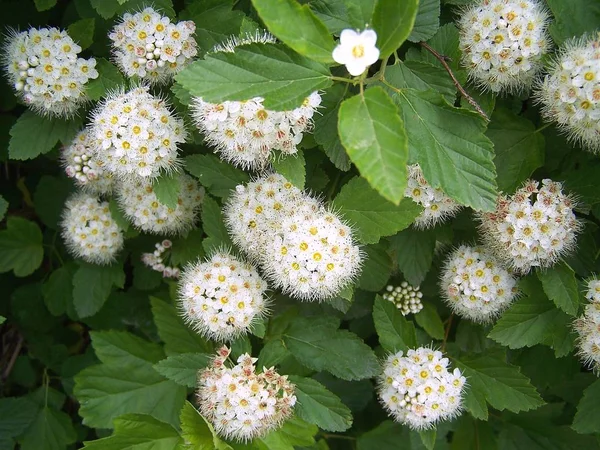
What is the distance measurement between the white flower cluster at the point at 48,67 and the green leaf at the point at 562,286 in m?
2.16

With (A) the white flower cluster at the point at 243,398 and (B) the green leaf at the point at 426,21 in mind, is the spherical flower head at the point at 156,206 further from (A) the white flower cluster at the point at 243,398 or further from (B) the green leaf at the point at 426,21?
(B) the green leaf at the point at 426,21

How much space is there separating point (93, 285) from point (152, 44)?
142 cm

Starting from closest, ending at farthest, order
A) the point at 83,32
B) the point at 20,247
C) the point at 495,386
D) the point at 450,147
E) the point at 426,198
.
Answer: the point at 450,147, the point at 426,198, the point at 83,32, the point at 495,386, the point at 20,247

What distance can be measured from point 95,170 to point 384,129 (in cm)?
169

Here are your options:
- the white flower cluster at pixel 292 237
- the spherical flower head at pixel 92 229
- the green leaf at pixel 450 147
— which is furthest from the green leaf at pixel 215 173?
the green leaf at pixel 450 147

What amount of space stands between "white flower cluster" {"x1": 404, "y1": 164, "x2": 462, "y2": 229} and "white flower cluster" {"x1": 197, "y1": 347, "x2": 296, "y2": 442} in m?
0.95

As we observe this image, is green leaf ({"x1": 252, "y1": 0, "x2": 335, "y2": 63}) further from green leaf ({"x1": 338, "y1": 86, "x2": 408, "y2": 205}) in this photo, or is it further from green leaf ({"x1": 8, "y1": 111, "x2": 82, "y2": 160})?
green leaf ({"x1": 8, "y1": 111, "x2": 82, "y2": 160})

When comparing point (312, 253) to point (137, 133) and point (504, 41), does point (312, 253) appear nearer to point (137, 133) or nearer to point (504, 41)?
point (137, 133)

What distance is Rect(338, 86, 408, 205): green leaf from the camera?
1.50 metres

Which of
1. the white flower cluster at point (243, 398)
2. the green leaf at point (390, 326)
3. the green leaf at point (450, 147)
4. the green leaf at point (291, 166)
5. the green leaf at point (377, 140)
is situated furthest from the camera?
the green leaf at point (390, 326)

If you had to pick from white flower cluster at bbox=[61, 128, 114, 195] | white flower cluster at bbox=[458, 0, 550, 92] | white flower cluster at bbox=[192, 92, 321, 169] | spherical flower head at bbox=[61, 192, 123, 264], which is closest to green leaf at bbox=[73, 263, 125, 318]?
spherical flower head at bbox=[61, 192, 123, 264]

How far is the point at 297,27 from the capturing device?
5.45 feet

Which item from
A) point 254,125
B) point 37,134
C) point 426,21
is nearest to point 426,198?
point 426,21

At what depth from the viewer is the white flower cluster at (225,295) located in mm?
2377
